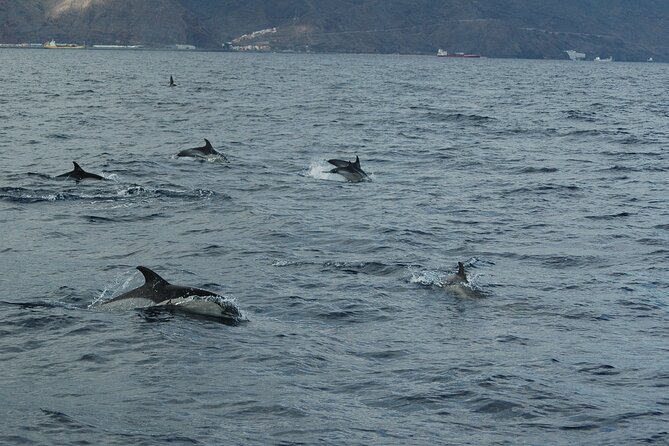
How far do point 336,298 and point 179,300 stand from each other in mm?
3089

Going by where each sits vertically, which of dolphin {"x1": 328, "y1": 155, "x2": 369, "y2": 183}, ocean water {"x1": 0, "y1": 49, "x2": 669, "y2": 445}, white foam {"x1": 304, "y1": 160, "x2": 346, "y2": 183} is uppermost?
dolphin {"x1": 328, "y1": 155, "x2": 369, "y2": 183}

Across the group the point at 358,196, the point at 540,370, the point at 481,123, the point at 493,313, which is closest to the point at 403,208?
the point at 358,196

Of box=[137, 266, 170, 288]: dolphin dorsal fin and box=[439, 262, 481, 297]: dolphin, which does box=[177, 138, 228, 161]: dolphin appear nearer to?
box=[439, 262, 481, 297]: dolphin

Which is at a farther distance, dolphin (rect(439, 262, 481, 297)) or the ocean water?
dolphin (rect(439, 262, 481, 297))

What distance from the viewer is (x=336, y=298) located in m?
19.8

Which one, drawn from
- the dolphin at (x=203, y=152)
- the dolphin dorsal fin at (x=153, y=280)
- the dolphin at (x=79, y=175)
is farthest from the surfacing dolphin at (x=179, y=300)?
the dolphin at (x=203, y=152)

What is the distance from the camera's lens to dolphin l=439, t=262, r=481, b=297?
20.1 metres

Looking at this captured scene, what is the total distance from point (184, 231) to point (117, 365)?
384 inches

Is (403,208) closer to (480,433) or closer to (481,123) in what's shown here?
(480,433)

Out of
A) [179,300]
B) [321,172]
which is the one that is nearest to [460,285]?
[179,300]

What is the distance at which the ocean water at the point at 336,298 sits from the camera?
14031mm

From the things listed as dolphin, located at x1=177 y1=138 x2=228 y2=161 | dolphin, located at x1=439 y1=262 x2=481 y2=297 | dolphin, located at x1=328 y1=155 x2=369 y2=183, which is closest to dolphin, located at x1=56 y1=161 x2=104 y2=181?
dolphin, located at x1=177 y1=138 x2=228 y2=161

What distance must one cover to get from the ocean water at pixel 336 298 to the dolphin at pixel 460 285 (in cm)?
15

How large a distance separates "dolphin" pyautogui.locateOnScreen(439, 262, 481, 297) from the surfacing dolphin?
4388 millimetres
